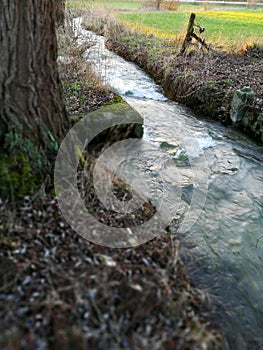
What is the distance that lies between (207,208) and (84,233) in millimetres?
2407

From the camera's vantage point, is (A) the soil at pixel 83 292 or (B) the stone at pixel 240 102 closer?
(A) the soil at pixel 83 292

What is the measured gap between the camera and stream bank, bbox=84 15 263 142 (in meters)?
7.20

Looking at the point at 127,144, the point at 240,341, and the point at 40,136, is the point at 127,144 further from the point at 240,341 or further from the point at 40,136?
the point at 240,341

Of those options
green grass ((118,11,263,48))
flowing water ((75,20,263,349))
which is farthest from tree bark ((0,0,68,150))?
green grass ((118,11,263,48))

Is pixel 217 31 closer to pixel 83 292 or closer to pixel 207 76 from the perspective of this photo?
pixel 207 76

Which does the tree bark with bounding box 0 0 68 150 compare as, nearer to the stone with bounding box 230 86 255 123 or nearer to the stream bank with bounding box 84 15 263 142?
the stone with bounding box 230 86 255 123

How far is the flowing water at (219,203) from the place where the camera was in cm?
342

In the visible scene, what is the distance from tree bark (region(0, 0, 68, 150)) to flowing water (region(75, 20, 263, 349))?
207 cm

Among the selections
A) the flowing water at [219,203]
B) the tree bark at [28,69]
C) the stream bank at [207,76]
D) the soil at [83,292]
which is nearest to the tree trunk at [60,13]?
the flowing water at [219,203]

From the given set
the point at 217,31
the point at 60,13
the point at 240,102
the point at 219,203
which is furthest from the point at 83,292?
the point at 217,31

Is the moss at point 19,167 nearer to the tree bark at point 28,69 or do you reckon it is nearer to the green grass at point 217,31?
the tree bark at point 28,69

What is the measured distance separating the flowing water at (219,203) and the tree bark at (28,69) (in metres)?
2.07

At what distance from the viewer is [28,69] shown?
307 centimetres

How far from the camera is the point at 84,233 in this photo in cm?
295
